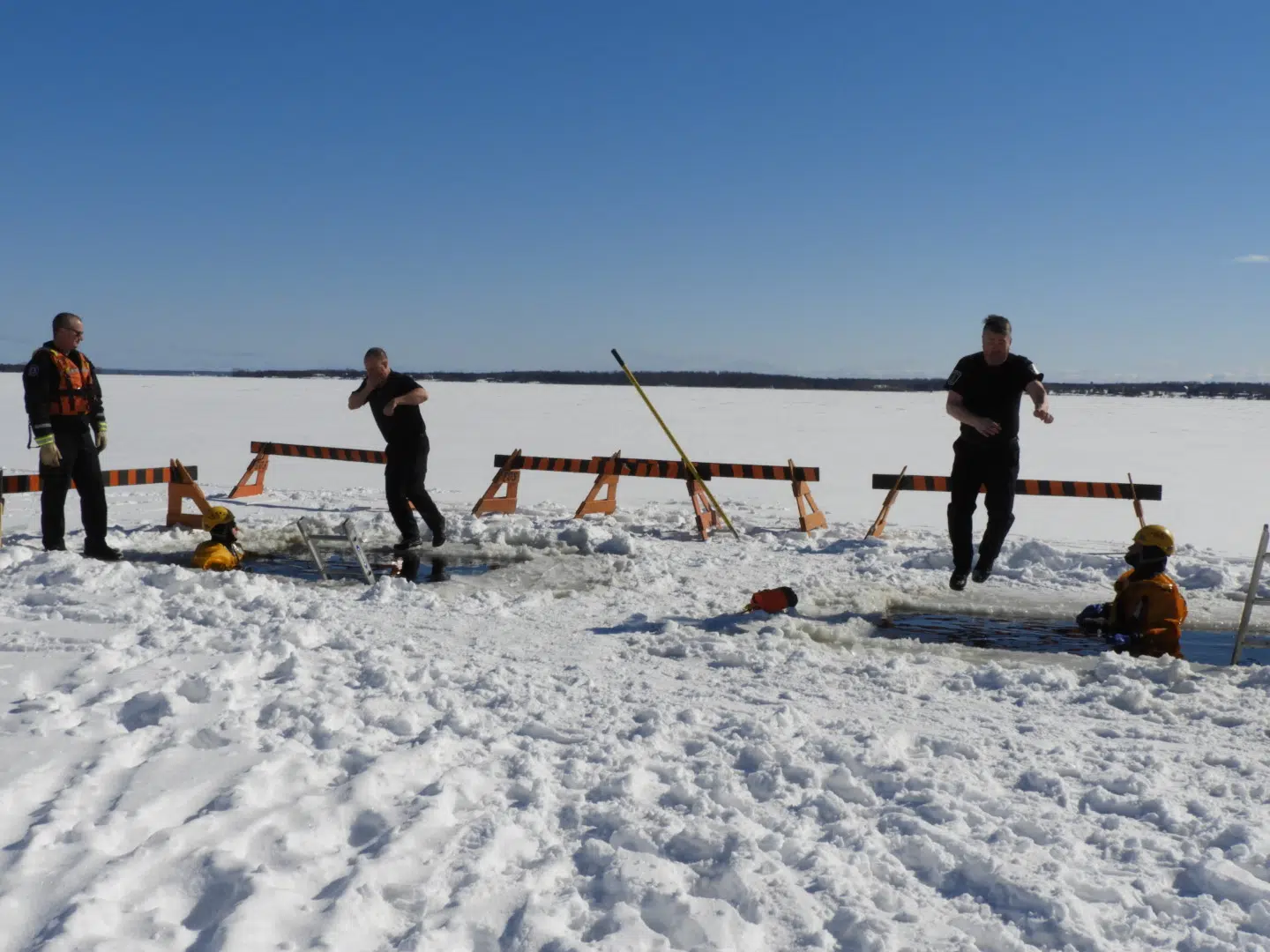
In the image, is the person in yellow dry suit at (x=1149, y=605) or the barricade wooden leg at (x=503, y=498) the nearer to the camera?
the person in yellow dry suit at (x=1149, y=605)

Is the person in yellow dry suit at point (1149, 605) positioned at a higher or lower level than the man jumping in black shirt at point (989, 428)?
lower

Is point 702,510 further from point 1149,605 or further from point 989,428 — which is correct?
point 1149,605

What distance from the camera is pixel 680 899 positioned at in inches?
122

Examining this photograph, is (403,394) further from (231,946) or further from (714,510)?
(231,946)

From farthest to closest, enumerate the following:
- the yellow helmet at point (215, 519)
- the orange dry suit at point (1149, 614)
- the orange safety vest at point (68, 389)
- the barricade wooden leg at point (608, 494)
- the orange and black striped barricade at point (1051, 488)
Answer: the barricade wooden leg at point (608, 494) < the orange and black striped barricade at point (1051, 488) < the yellow helmet at point (215, 519) < the orange safety vest at point (68, 389) < the orange dry suit at point (1149, 614)

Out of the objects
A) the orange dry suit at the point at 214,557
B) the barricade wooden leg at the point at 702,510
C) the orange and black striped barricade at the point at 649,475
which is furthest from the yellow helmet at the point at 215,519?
the barricade wooden leg at the point at 702,510

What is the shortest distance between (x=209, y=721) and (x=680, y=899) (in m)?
2.34

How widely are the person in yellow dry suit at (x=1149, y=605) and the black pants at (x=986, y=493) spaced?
3.31 ft

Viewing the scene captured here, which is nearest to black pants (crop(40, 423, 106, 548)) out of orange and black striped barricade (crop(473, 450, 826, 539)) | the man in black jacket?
the man in black jacket

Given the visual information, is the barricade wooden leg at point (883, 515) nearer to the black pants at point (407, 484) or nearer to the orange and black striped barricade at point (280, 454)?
the black pants at point (407, 484)

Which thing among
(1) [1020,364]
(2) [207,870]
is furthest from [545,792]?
(1) [1020,364]

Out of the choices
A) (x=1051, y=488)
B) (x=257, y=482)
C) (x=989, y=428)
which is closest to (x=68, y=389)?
(x=257, y=482)

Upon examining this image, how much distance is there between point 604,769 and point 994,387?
4.28 meters

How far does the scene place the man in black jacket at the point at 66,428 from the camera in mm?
7980
